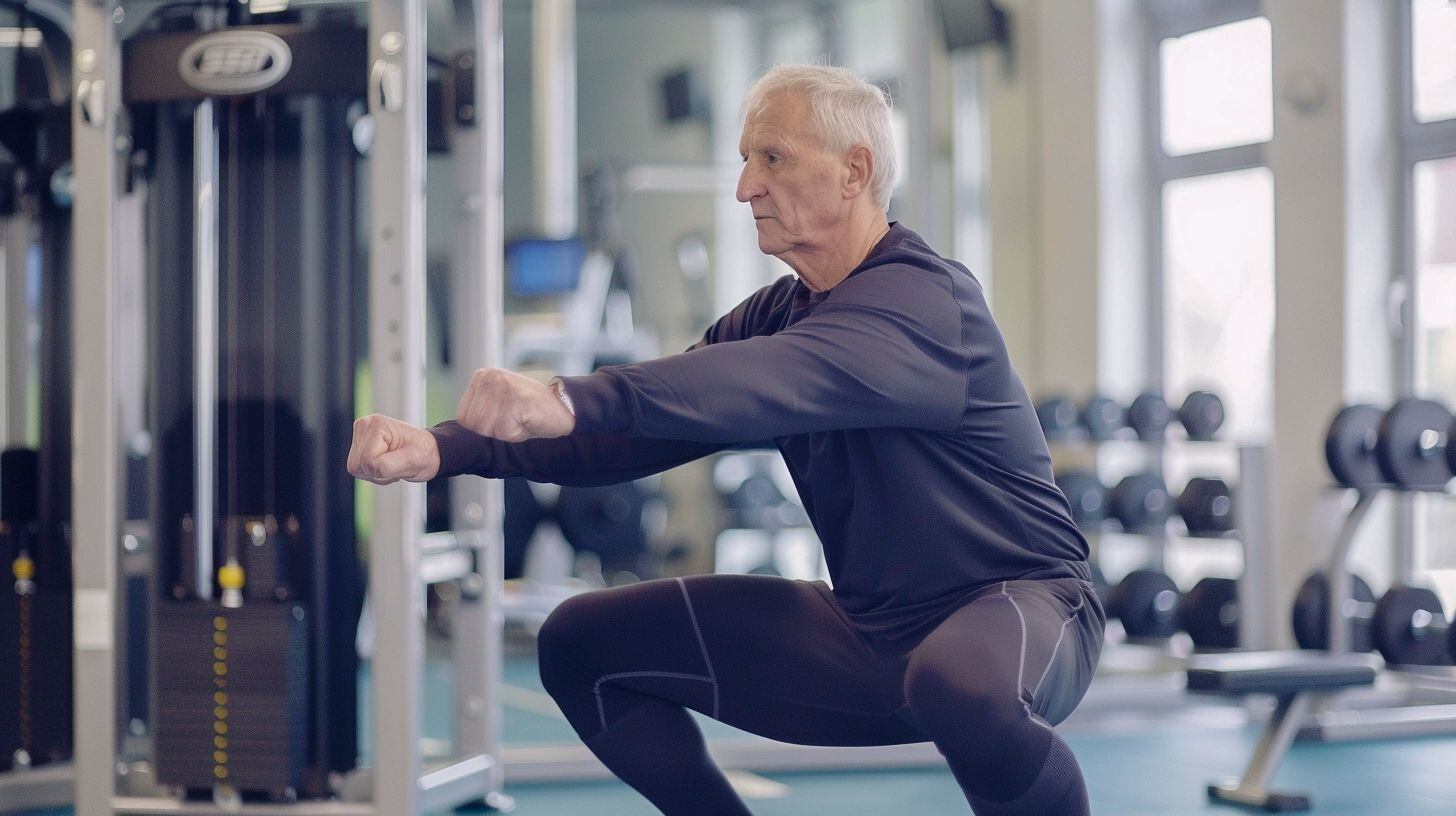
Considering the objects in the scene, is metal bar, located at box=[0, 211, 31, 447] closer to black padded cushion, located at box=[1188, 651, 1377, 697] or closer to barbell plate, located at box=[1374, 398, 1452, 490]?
black padded cushion, located at box=[1188, 651, 1377, 697]

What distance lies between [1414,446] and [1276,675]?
1.28 meters

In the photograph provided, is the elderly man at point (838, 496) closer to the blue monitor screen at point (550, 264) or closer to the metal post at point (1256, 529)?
the metal post at point (1256, 529)

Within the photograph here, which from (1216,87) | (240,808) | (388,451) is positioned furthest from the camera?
(1216,87)

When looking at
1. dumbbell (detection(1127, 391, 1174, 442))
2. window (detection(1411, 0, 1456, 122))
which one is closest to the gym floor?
dumbbell (detection(1127, 391, 1174, 442))

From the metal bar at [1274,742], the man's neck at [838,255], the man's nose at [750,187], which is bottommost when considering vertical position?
the metal bar at [1274,742]

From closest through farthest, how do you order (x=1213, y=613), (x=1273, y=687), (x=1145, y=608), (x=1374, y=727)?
(x=1273, y=687) → (x=1374, y=727) → (x=1213, y=613) → (x=1145, y=608)

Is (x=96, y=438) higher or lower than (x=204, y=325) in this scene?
lower

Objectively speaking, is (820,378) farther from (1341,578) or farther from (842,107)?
(1341,578)

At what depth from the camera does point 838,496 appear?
1.86m

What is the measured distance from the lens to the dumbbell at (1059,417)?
4.98 meters

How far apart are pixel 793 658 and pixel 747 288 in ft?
21.0

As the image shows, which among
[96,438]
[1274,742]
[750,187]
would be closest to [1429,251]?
[1274,742]

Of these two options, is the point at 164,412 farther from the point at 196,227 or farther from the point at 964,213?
the point at 964,213

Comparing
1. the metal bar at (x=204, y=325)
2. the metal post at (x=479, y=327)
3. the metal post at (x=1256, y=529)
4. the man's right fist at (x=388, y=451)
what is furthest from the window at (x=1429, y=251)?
the man's right fist at (x=388, y=451)
